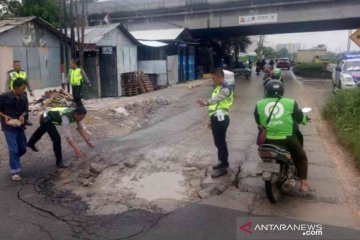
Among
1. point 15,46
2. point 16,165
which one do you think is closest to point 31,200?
point 16,165

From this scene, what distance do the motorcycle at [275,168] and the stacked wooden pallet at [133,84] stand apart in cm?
1578

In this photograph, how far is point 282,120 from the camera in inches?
208

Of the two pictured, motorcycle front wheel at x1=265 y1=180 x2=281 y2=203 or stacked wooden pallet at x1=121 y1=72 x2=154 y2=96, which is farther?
stacked wooden pallet at x1=121 y1=72 x2=154 y2=96

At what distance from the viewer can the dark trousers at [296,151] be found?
5340 millimetres

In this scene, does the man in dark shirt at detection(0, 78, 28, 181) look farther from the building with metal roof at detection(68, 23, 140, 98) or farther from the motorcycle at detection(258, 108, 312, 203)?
the building with metal roof at detection(68, 23, 140, 98)

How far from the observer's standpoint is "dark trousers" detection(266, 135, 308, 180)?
5340 mm

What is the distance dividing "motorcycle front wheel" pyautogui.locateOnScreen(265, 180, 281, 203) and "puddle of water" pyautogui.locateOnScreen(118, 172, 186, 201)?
118 centimetres

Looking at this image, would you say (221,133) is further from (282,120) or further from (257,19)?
(257,19)

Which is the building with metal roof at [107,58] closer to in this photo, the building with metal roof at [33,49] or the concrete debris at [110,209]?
the building with metal roof at [33,49]

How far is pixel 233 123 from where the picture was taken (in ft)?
38.2

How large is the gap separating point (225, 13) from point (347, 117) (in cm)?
2358

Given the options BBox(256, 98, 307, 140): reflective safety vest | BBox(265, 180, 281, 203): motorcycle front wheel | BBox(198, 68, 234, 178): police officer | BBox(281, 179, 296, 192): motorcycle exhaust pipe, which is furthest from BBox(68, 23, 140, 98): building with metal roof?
BBox(265, 180, 281, 203): motorcycle front wheel

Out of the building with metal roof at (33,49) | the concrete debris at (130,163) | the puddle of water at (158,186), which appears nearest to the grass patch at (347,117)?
the puddle of water at (158,186)

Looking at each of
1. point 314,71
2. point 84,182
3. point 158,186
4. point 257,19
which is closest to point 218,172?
point 158,186
